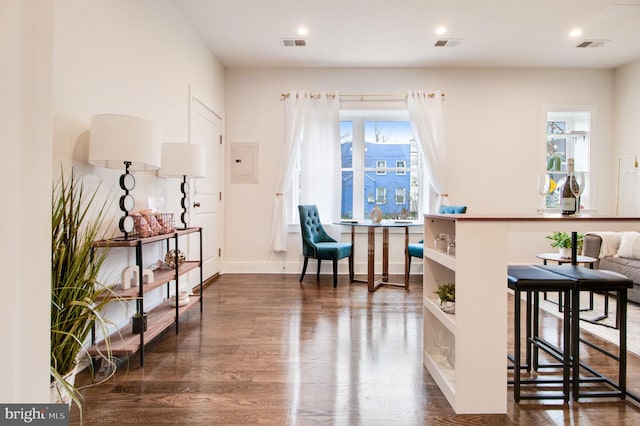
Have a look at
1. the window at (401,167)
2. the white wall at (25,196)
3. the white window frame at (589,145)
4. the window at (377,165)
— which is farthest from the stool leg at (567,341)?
the white window frame at (589,145)

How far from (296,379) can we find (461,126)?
13.8 ft

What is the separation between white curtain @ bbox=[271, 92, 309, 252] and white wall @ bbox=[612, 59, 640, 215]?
4383mm

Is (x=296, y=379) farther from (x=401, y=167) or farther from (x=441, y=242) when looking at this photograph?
(x=401, y=167)

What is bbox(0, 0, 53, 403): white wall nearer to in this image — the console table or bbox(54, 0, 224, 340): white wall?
bbox(54, 0, 224, 340): white wall

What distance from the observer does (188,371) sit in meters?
1.97

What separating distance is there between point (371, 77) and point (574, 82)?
2893mm

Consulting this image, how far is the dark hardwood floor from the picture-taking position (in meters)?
1.54

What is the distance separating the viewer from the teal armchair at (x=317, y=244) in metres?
3.98

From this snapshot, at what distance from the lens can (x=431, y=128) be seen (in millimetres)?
4652

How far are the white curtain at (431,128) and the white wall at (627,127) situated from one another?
8.01ft

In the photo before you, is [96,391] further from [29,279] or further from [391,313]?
[391,313]

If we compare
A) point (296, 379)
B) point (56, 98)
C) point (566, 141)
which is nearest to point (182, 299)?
point (296, 379)

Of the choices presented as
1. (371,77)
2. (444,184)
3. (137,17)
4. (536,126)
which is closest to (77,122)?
(137,17)

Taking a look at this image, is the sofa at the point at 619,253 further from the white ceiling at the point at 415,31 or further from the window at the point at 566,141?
the white ceiling at the point at 415,31
